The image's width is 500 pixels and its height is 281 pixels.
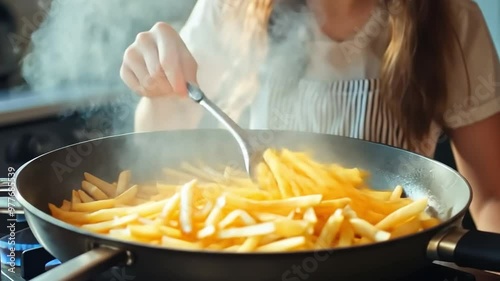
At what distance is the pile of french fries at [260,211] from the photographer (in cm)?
65

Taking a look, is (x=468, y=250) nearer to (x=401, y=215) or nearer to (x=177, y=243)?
(x=401, y=215)

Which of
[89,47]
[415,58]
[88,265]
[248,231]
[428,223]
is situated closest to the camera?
[88,265]

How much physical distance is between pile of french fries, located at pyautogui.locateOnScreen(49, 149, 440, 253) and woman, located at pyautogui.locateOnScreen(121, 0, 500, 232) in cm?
35

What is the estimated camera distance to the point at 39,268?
77 centimetres

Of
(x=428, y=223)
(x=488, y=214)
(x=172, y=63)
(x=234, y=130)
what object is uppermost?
(x=172, y=63)

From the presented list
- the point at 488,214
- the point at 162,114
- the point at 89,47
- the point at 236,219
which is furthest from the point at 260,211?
the point at 89,47

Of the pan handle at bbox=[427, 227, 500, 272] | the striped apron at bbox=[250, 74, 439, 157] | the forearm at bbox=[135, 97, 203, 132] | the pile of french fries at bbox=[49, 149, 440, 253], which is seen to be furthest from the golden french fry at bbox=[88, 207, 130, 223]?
the striped apron at bbox=[250, 74, 439, 157]

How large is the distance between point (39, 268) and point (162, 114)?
0.51m

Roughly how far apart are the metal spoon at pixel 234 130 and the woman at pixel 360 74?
0.27m

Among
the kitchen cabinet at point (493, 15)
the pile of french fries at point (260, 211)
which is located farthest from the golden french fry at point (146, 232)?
the kitchen cabinet at point (493, 15)

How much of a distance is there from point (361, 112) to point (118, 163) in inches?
19.3

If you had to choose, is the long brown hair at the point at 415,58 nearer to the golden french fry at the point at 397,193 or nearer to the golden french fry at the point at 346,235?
the golden french fry at the point at 397,193

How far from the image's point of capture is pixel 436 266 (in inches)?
27.7

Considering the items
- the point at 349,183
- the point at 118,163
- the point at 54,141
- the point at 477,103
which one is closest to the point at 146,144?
the point at 118,163
